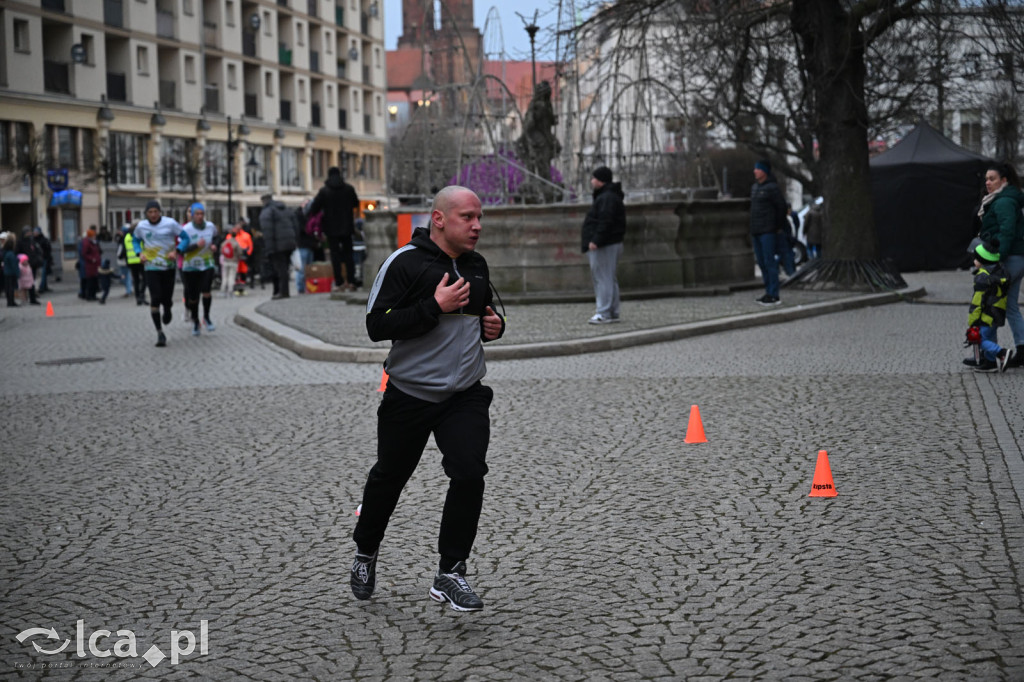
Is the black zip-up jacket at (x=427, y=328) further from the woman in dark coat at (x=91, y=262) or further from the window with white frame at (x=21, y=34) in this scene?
the window with white frame at (x=21, y=34)

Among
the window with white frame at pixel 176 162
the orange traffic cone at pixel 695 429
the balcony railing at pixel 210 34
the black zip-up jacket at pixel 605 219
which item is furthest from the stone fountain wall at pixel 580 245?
the balcony railing at pixel 210 34

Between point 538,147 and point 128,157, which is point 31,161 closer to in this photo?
point 128,157

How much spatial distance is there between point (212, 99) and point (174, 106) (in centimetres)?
377

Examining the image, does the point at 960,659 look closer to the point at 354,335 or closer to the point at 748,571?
the point at 748,571

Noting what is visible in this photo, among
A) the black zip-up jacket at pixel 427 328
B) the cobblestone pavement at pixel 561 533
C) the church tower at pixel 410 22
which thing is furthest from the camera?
the church tower at pixel 410 22

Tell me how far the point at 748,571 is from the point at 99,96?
49410mm

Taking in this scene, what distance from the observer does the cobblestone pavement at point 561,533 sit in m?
4.81

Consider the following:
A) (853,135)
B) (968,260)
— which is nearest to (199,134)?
(968,260)

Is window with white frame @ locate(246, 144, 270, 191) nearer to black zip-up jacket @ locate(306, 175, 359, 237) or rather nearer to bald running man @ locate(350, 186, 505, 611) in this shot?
black zip-up jacket @ locate(306, 175, 359, 237)

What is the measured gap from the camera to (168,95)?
5697 centimetres

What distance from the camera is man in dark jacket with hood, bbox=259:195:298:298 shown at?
2570 centimetres

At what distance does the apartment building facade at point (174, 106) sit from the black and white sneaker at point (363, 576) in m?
39.1

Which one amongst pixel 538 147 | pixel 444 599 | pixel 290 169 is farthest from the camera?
pixel 290 169

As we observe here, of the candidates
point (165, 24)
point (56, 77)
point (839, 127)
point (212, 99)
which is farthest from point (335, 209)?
point (212, 99)
